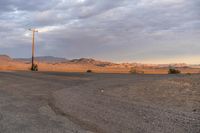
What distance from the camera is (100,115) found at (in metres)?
14.0

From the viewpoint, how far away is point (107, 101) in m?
18.4

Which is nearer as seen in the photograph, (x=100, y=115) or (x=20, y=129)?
(x=20, y=129)

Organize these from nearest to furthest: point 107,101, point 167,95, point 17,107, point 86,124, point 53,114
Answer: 1. point 86,124
2. point 53,114
3. point 17,107
4. point 107,101
5. point 167,95

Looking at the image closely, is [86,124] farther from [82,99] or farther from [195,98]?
[195,98]

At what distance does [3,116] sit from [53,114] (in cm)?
188

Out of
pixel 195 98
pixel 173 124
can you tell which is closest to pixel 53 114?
pixel 173 124

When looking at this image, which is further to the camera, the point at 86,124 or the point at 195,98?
the point at 195,98

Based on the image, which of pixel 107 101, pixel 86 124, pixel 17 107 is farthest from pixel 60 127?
pixel 107 101

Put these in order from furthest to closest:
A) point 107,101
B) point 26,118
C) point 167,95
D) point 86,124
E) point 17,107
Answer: point 167,95 < point 107,101 < point 17,107 < point 26,118 < point 86,124

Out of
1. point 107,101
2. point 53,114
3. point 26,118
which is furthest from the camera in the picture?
point 107,101

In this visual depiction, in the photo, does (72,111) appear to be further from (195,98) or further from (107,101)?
(195,98)

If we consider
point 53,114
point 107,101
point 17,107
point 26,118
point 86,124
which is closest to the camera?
point 86,124

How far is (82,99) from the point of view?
63.3ft

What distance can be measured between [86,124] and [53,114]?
8.59 feet
